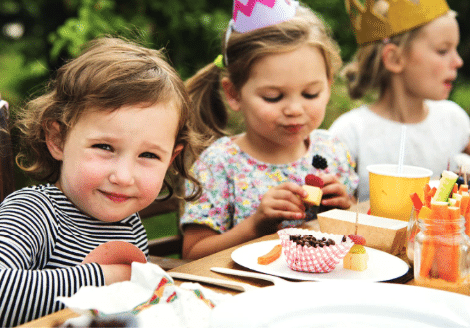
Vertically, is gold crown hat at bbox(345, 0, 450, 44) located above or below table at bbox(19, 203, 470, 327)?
above

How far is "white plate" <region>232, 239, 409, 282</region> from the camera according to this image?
3.40 feet

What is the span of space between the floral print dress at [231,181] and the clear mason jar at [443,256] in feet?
3.05

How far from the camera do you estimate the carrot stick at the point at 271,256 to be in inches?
43.5

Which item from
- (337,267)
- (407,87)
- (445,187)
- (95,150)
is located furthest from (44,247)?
(407,87)

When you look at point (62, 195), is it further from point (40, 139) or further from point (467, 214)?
point (467, 214)

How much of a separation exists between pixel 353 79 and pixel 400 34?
49 centimetres

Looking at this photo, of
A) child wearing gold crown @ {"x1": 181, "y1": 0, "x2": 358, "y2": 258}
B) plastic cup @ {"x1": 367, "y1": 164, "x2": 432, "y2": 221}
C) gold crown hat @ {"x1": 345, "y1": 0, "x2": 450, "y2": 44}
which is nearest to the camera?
plastic cup @ {"x1": 367, "y1": 164, "x2": 432, "y2": 221}

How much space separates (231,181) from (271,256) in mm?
908

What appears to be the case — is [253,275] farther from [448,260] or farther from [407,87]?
[407,87]

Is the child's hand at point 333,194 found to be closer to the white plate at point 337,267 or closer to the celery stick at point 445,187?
the white plate at point 337,267

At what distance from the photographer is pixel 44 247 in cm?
115

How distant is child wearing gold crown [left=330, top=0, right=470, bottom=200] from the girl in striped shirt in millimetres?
1489

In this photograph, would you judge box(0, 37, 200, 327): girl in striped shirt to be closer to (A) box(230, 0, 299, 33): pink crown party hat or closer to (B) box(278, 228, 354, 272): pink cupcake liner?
(B) box(278, 228, 354, 272): pink cupcake liner

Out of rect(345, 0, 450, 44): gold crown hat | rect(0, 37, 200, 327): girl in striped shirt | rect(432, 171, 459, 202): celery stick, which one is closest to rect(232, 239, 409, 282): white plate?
rect(432, 171, 459, 202): celery stick
